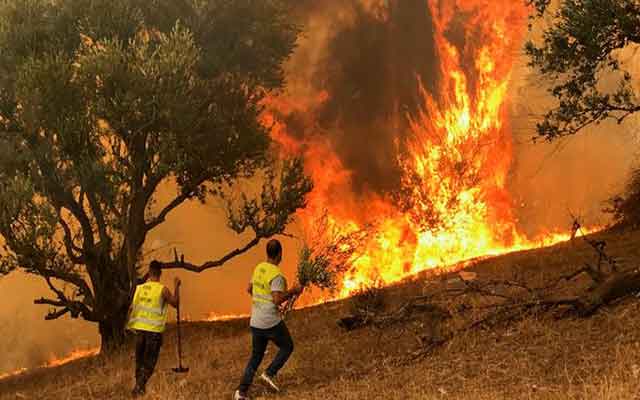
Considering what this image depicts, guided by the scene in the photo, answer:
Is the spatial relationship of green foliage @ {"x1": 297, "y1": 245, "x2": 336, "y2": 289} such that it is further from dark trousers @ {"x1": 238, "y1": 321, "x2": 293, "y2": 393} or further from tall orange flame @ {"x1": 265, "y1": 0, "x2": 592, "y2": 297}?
tall orange flame @ {"x1": 265, "y1": 0, "x2": 592, "y2": 297}

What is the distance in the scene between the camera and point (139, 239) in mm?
25344

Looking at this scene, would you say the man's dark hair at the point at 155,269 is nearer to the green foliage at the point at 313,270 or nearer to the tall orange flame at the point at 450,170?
the green foliage at the point at 313,270

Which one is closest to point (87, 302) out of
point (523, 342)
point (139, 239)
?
point (139, 239)

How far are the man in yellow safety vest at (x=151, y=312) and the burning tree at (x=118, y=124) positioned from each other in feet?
27.2

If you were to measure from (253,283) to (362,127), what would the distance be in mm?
30007

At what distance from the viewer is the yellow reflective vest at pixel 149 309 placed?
13156 mm

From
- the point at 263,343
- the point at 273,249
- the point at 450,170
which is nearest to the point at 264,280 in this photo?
the point at 273,249

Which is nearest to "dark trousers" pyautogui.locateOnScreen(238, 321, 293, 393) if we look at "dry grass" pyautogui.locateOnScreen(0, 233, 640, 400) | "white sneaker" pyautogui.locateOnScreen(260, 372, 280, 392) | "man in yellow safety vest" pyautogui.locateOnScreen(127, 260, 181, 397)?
"white sneaker" pyautogui.locateOnScreen(260, 372, 280, 392)

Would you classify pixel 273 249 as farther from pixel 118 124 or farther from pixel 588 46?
pixel 118 124

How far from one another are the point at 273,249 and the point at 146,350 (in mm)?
3747

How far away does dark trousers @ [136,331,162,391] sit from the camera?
44.0 ft

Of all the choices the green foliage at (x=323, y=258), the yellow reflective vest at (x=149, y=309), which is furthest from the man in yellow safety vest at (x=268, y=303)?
the green foliage at (x=323, y=258)

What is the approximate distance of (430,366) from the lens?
42.9 feet

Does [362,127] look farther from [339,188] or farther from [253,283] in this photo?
[253,283]
